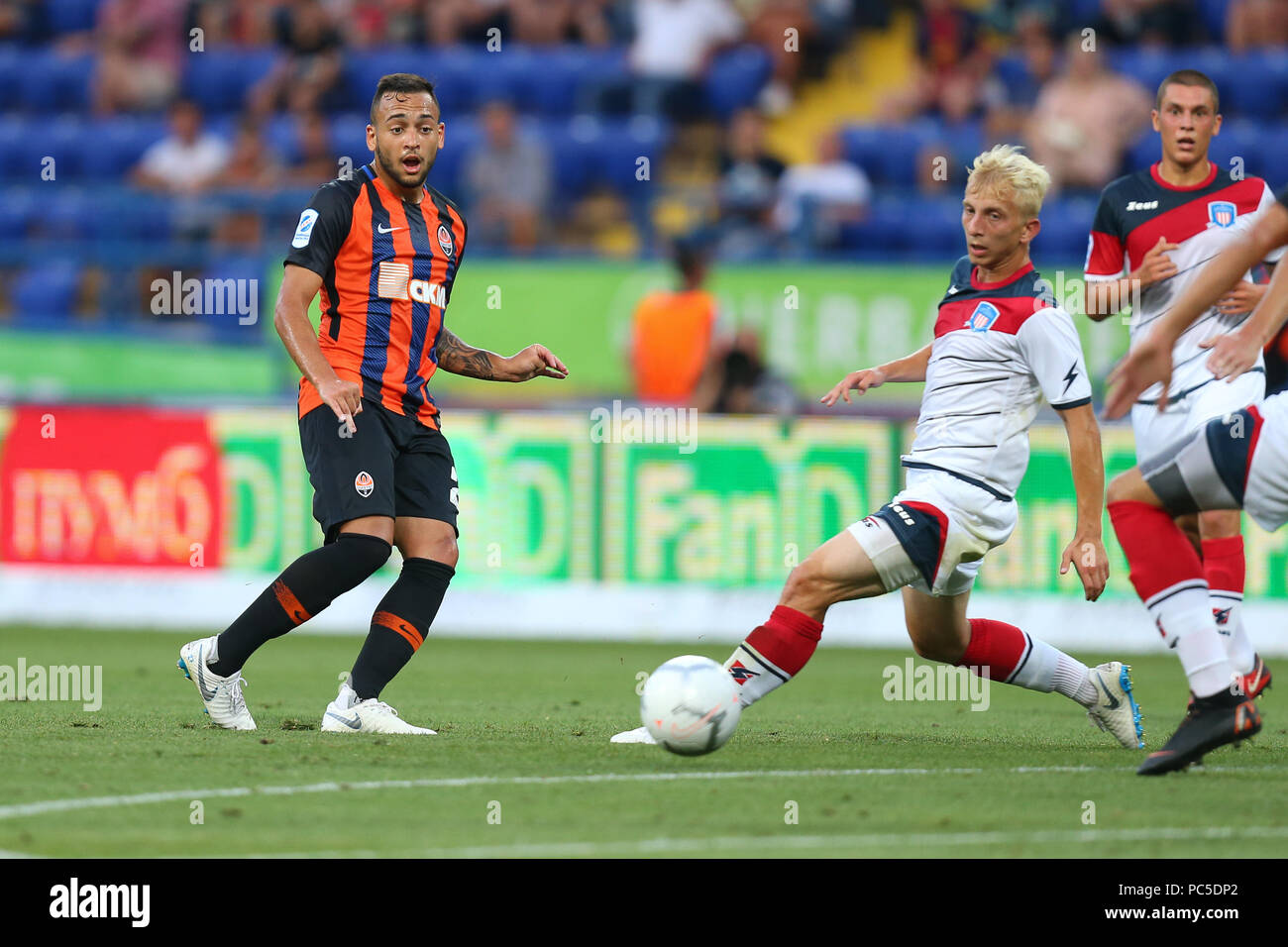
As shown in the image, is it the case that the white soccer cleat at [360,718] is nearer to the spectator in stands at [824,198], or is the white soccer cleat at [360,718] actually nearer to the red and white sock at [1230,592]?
the red and white sock at [1230,592]

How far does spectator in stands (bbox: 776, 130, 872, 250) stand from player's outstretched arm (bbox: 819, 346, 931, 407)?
7575 millimetres

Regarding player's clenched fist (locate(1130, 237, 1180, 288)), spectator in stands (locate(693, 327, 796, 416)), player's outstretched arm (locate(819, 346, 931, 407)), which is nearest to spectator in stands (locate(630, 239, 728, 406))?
spectator in stands (locate(693, 327, 796, 416))

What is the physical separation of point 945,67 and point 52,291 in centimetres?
754

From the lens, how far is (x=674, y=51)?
17516 millimetres

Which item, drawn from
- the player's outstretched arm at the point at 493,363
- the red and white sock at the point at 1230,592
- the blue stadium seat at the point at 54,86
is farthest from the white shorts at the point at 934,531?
the blue stadium seat at the point at 54,86

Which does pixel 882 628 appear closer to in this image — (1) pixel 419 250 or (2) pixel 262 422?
→ (2) pixel 262 422

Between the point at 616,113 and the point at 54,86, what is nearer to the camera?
the point at 616,113

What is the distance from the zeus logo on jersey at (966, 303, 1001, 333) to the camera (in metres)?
6.47

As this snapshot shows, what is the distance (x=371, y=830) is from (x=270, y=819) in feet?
1.04

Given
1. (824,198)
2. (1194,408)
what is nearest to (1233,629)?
(1194,408)

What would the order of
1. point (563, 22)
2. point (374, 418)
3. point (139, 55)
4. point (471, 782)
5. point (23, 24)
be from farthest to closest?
point (23, 24)
point (139, 55)
point (563, 22)
point (374, 418)
point (471, 782)

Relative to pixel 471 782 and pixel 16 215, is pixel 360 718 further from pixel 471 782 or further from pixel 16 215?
pixel 16 215
